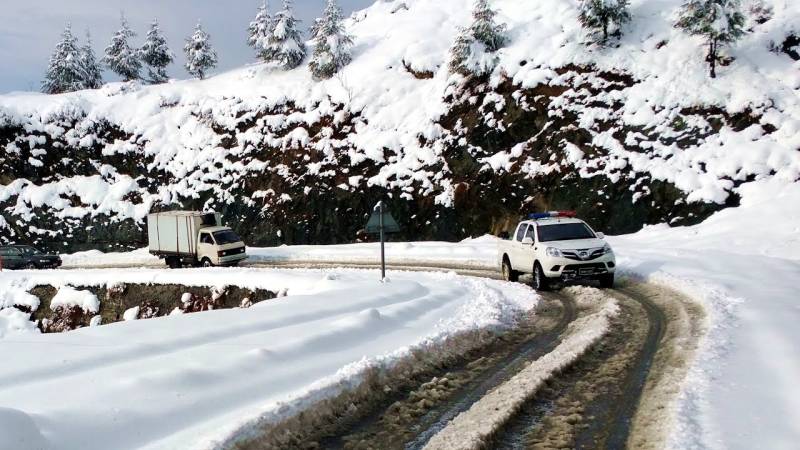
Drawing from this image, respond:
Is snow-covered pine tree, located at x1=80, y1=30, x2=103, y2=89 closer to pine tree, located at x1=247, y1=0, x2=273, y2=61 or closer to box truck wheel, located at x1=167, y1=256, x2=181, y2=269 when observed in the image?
pine tree, located at x1=247, y1=0, x2=273, y2=61

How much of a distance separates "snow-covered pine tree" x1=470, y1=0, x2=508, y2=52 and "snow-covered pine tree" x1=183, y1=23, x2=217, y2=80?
31934 mm

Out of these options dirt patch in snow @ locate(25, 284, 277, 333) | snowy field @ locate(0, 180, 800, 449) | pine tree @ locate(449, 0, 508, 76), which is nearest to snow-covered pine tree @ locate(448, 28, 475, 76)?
pine tree @ locate(449, 0, 508, 76)

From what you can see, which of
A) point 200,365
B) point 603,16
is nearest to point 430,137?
point 603,16

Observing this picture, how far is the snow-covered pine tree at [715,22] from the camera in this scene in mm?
29422

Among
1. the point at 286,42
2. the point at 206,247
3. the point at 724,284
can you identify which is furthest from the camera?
the point at 286,42

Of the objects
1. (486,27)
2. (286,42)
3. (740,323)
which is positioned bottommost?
(740,323)

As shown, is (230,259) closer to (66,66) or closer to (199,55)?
(199,55)

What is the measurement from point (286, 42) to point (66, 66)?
25.8 meters

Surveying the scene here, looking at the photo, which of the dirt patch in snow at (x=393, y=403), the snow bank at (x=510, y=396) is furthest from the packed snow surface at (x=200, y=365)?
the snow bank at (x=510, y=396)

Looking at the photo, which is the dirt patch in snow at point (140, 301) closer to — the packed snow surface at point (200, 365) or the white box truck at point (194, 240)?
the white box truck at point (194, 240)

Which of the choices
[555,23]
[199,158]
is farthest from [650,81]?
[199,158]

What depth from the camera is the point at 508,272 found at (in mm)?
16781

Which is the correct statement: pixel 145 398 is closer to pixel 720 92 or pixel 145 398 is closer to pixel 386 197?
pixel 386 197

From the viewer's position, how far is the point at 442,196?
3241 cm
